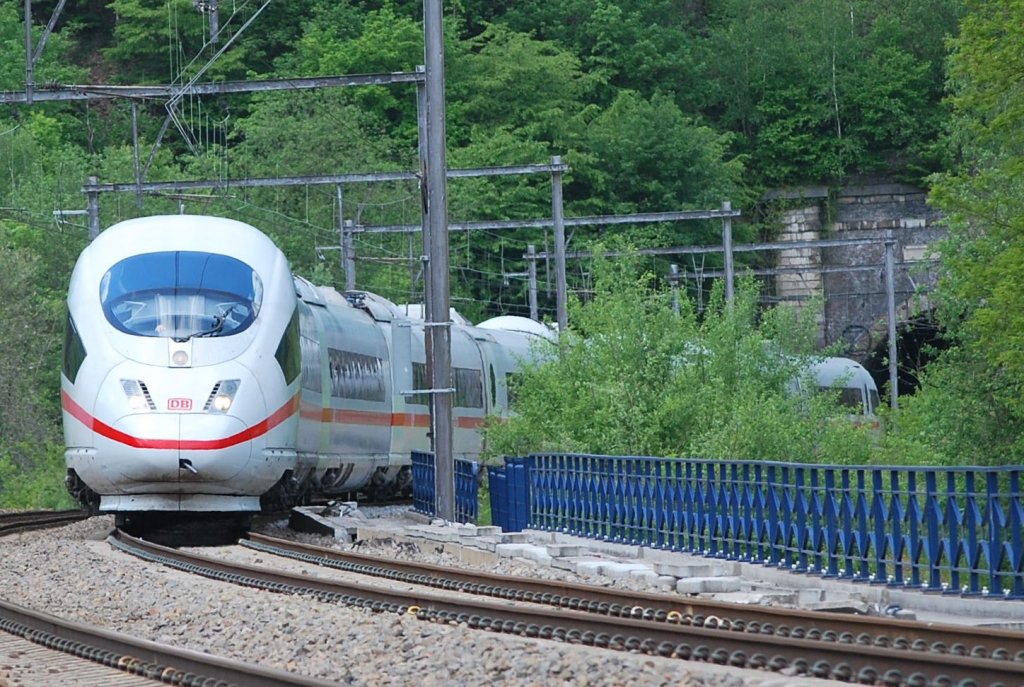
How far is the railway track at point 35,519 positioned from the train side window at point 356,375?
4.42m

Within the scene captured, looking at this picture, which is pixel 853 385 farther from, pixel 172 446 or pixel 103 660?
pixel 103 660

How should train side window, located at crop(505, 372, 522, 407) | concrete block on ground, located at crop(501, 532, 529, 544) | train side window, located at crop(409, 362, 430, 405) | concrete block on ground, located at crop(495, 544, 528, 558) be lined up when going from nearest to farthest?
concrete block on ground, located at crop(495, 544, 528, 558)
concrete block on ground, located at crop(501, 532, 529, 544)
train side window, located at crop(409, 362, 430, 405)
train side window, located at crop(505, 372, 522, 407)

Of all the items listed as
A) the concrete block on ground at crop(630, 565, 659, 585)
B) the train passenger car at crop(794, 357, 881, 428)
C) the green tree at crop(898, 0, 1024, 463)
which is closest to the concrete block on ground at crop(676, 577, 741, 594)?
the concrete block on ground at crop(630, 565, 659, 585)

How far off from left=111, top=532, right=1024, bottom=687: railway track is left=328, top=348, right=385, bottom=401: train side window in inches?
356

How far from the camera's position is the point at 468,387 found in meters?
35.0

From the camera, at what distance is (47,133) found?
68.3 meters

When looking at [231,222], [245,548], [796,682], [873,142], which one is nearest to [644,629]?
[796,682]

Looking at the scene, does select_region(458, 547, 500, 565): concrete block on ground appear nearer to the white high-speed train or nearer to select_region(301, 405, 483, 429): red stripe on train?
the white high-speed train

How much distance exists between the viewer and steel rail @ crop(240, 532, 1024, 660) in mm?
10133

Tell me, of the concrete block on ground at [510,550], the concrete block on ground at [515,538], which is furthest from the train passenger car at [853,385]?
the concrete block on ground at [510,550]

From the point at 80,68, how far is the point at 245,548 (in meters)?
54.8

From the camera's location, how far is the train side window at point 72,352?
19719 millimetres

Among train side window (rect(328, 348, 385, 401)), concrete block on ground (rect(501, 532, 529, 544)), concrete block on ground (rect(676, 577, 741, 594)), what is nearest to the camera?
concrete block on ground (rect(676, 577, 741, 594))

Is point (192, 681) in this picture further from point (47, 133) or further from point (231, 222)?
point (47, 133)
